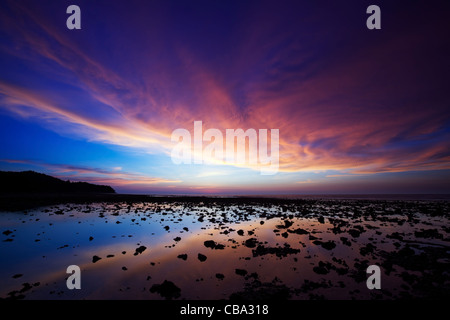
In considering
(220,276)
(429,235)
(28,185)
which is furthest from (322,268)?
(28,185)

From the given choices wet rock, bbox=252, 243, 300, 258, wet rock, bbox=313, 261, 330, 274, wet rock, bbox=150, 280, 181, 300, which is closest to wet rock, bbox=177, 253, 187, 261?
wet rock, bbox=150, 280, 181, 300

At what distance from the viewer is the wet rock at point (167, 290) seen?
21.3 ft

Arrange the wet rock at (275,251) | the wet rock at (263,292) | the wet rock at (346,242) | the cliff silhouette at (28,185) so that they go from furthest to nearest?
1. the cliff silhouette at (28,185)
2. the wet rock at (346,242)
3. the wet rock at (275,251)
4. the wet rock at (263,292)

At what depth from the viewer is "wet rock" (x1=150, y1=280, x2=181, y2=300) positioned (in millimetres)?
6484

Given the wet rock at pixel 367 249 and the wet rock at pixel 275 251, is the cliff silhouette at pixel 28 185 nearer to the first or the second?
the wet rock at pixel 275 251

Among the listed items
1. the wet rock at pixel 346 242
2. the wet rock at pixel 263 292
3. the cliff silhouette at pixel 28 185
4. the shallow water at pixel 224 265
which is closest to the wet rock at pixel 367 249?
the shallow water at pixel 224 265

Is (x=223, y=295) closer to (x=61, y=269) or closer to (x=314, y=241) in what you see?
(x=61, y=269)

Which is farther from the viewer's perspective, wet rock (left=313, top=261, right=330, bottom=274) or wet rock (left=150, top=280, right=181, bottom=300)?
wet rock (left=313, top=261, right=330, bottom=274)

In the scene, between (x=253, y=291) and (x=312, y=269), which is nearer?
(x=253, y=291)

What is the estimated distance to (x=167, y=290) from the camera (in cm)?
666

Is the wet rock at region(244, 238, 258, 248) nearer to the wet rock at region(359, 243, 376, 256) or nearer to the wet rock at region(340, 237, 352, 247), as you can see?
the wet rock at region(340, 237, 352, 247)

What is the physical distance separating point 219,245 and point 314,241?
22.4 feet

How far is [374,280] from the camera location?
7637 millimetres

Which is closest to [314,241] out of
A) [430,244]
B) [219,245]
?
[219,245]
